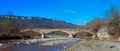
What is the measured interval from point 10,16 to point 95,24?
121ft

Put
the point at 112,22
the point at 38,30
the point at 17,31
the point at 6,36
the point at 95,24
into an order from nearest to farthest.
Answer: the point at 112,22 < the point at 6,36 < the point at 17,31 < the point at 95,24 < the point at 38,30

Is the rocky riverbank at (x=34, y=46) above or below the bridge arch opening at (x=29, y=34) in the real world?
below

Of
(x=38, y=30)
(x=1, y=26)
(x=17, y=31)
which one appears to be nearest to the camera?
(x=1, y=26)

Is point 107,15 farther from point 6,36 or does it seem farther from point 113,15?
point 6,36

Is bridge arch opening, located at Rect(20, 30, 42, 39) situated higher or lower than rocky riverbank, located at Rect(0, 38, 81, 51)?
higher

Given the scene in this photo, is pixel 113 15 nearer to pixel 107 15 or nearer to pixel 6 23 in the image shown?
pixel 107 15

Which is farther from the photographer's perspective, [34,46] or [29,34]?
[29,34]

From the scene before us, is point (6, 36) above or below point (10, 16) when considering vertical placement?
below

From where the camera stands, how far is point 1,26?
102750 millimetres

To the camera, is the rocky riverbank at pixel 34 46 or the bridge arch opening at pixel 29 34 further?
the bridge arch opening at pixel 29 34

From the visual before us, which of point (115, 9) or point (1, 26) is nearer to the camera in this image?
point (115, 9)

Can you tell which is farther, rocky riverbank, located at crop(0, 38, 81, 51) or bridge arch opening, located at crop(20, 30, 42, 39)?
bridge arch opening, located at crop(20, 30, 42, 39)

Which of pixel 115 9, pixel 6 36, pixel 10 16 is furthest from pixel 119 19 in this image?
pixel 10 16

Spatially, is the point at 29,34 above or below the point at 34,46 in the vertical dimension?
above
